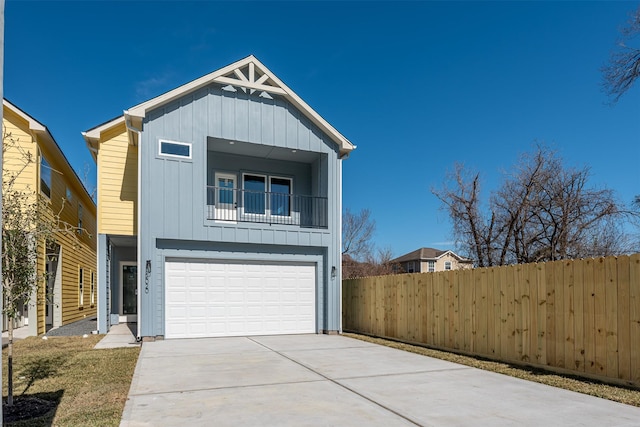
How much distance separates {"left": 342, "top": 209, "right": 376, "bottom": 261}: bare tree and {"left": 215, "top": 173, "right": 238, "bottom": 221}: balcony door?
66.7 feet

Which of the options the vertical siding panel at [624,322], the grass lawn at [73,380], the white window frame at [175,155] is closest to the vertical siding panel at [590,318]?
the vertical siding panel at [624,322]

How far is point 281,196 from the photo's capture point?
1446cm

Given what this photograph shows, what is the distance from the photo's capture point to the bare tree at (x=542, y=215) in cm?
1881

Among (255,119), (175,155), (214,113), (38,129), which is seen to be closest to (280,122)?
(255,119)

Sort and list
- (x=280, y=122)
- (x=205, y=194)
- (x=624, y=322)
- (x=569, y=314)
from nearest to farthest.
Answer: (x=624, y=322) → (x=569, y=314) → (x=205, y=194) → (x=280, y=122)

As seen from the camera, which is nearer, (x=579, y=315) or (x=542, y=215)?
(x=579, y=315)

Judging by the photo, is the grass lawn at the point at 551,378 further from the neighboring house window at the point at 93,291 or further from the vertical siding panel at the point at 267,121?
the neighboring house window at the point at 93,291

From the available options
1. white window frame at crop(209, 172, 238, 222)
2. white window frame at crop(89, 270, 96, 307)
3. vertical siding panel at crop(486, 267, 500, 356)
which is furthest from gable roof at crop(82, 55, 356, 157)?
white window frame at crop(89, 270, 96, 307)

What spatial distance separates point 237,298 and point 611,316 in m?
8.93

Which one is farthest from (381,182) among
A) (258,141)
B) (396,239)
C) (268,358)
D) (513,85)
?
(268,358)

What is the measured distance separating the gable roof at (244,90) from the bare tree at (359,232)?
20212 millimetres

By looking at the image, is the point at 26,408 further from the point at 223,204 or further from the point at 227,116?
the point at 227,116

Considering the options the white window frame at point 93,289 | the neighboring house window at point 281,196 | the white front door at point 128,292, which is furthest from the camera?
the white window frame at point 93,289

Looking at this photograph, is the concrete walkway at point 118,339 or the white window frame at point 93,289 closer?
the concrete walkway at point 118,339
